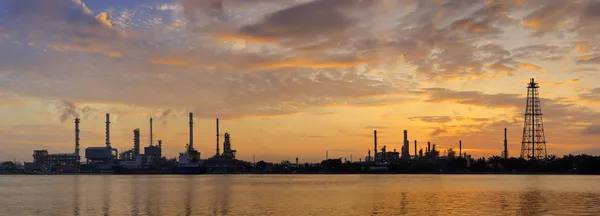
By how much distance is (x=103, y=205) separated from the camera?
8950cm

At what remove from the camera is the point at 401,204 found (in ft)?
280

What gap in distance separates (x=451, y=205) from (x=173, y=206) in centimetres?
3756

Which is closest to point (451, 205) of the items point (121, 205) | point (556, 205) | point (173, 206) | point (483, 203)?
point (483, 203)

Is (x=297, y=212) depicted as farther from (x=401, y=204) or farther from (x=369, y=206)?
(x=401, y=204)

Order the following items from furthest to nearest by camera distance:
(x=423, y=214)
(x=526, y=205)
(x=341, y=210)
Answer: (x=526, y=205), (x=341, y=210), (x=423, y=214)

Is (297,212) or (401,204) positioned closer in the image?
(297,212)

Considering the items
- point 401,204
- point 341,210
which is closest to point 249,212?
point 341,210

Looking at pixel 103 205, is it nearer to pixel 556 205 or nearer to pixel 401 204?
pixel 401 204

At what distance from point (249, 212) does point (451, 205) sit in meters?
27.7

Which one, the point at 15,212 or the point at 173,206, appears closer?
the point at 15,212

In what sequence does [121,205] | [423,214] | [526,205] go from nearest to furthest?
1. [423,214]
2. [526,205]
3. [121,205]

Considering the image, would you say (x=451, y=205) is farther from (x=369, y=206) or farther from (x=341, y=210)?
(x=341, y=210)

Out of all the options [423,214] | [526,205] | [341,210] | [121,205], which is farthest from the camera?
[121,205]

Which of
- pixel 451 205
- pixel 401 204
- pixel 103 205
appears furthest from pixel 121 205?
pixel 451 205
